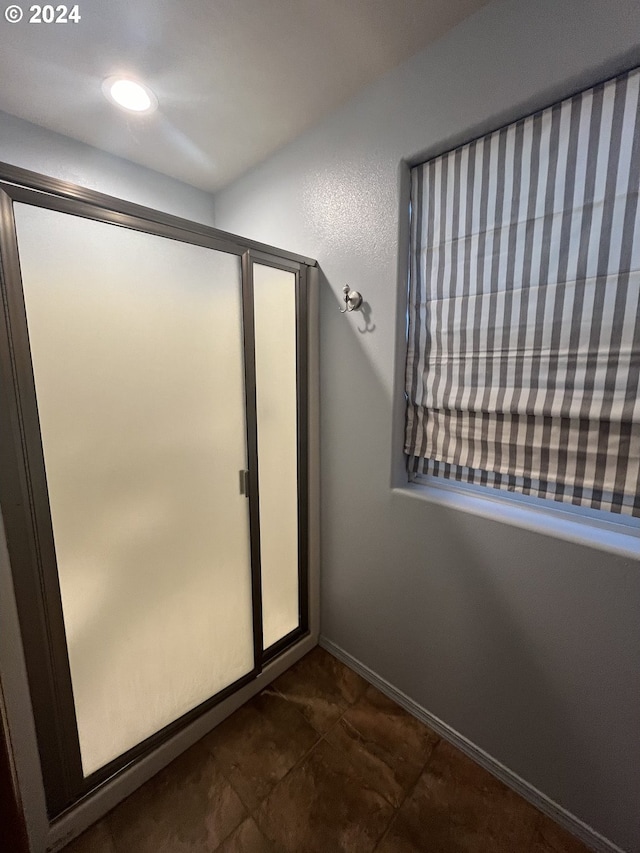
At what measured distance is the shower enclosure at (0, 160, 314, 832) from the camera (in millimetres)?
979

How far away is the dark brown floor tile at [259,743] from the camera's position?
129 cm

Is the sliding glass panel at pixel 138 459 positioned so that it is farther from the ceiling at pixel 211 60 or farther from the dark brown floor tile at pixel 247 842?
the ceiling at pixel 211 60

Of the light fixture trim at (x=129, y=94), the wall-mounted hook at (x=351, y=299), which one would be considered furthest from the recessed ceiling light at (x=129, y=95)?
the wall-mounted hook at (x=351, y=299)

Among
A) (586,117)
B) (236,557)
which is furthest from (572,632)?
(586,117)

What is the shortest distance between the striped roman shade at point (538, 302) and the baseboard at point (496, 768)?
1.02m

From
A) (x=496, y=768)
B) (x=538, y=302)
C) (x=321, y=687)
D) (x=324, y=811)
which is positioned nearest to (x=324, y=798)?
(x=324, y=811)

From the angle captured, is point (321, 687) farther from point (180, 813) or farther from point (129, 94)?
point (129, 94)

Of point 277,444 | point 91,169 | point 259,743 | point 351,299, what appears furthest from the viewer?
point 91,169

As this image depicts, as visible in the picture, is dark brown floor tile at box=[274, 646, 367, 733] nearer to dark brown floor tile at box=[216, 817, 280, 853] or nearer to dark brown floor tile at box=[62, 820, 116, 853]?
dark brown floor tile at box=[216, 817, 280, 853]

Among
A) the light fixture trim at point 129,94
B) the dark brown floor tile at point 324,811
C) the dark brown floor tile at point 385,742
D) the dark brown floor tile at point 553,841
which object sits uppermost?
the light fixture trim at point 129,94

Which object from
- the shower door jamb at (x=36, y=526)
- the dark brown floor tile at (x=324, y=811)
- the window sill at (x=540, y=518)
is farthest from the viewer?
the dark brown floor tile at (x=324, y=811)

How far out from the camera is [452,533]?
4.37 ft

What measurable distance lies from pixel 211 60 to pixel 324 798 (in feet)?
8.84

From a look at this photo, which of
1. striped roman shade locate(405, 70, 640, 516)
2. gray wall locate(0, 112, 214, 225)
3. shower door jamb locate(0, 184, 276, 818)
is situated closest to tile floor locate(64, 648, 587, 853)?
shower door jamb locate(0, 184, 276, 818)
